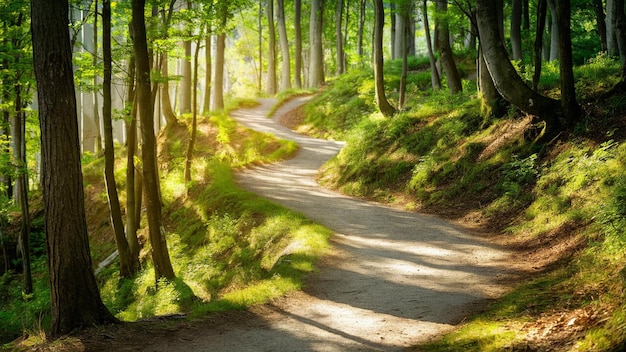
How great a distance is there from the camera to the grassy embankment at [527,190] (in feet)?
18.2

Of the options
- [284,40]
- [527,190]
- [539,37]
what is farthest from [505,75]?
[284,40]

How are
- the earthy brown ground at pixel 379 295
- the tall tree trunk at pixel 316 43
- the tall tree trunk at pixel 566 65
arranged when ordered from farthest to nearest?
the tall tree trunk at pixel 316 43, the tall tree trunk at pixel 566 65, the earthy brown ground at pixel 379 295

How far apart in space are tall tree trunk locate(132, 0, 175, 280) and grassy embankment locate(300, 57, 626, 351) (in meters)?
5.76

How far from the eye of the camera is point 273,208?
14.0 metres

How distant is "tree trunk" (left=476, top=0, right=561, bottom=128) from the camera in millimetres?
11945

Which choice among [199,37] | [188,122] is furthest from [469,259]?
[188,122]

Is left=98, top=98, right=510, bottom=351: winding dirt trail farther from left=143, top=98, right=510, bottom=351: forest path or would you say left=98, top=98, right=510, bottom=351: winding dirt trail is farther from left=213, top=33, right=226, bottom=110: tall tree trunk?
left=213, top=33, right=226, bottom=110: tall tree trunk

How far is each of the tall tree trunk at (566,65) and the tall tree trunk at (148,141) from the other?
24.8ft

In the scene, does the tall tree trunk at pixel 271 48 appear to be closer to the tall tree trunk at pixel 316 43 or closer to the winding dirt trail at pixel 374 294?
the tall tree trunk at pixel 316 43

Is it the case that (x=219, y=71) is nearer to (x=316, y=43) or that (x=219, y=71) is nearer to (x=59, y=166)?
(x=316, y=43)

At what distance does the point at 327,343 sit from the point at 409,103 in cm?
1535

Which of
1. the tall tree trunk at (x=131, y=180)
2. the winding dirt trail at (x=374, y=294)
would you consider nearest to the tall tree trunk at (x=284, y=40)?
the tall tree trunk at (x=131, y=180)

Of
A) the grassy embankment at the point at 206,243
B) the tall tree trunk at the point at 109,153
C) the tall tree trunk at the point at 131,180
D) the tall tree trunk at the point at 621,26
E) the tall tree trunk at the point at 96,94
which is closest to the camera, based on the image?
the grassy embankment at the point at 206,243

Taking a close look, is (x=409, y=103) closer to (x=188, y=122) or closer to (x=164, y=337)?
(x=188, y=122)
